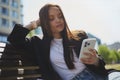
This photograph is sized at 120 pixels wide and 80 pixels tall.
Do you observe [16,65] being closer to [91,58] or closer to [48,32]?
[48,32]

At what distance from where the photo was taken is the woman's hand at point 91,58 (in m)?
1.54

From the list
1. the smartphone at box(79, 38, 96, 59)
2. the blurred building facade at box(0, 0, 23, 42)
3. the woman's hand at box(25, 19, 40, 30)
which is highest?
the woman's hand at box(25, 19, 40, 30)

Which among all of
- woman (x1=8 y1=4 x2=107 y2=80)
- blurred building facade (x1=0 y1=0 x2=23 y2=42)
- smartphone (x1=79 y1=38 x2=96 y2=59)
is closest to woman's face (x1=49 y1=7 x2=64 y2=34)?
woman (x1=8 y1=4 x2=107 y2=80)

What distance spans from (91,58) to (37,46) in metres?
0.26

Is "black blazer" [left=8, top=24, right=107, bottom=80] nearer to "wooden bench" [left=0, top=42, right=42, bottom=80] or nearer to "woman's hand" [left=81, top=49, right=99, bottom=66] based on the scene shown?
"wooden bench" [left=0, top=42, right=42, bottom=80]

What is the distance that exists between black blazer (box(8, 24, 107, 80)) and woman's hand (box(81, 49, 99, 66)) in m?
0.15

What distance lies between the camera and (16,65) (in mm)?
1497

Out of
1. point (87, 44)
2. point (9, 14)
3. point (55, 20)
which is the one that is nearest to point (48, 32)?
point (55, 20)

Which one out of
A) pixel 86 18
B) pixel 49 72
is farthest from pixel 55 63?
pixel 86 18

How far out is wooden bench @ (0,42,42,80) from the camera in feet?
4.73

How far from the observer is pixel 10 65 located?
1.47 meters

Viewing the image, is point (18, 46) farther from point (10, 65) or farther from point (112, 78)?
point (112, 78)

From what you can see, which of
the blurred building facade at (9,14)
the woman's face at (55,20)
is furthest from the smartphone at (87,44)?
the blurred building facade at (9,14)

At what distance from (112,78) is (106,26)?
1.21 m
